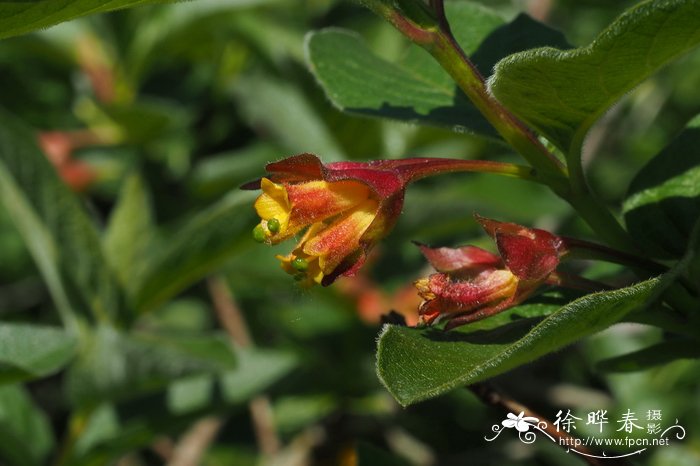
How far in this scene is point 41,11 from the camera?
0.88m

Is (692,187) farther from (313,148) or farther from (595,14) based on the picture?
(595,14)

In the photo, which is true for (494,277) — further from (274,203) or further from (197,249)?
(197,249)

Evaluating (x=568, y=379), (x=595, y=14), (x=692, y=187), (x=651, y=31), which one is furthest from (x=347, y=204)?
(x=595, y=14)

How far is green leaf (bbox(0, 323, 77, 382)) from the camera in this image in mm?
1529

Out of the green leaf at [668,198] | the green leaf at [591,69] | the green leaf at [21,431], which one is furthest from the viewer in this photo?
the green leaf at [21,431]

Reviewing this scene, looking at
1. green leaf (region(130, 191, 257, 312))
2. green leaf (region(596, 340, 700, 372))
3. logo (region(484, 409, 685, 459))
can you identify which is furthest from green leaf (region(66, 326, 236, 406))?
green leaf (region(596, 340, 700, 372))

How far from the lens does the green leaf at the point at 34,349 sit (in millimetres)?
1529

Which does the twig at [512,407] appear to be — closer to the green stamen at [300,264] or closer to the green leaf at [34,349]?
the green stamen at [300,264]

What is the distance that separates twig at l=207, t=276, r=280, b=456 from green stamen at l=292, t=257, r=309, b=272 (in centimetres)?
151

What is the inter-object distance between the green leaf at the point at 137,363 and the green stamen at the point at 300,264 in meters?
0.76

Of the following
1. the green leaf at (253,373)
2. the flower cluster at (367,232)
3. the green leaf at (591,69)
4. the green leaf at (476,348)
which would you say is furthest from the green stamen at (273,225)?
the green leaf at (253,373)

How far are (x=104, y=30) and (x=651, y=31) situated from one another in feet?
7.16

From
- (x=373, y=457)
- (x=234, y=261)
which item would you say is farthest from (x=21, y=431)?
(x=373, y=457)

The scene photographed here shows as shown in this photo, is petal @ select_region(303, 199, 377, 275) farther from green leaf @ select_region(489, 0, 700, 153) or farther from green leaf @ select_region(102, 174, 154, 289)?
green leaf @ select_region(102, 174, 154, 289)
